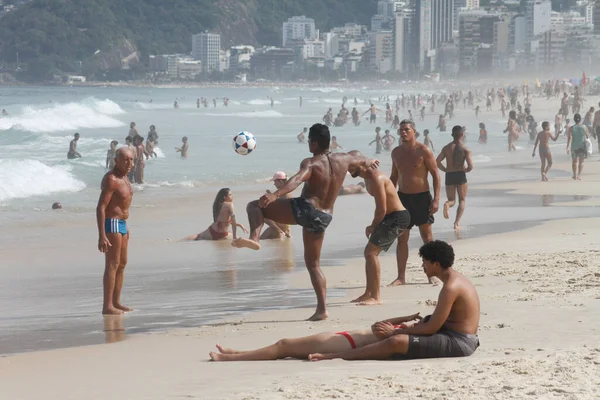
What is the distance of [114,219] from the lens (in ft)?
28.6

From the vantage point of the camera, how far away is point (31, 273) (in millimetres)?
11461

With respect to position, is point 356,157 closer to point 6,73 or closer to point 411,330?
point 411,330

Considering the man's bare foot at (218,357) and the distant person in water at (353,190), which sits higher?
the man's bare foot at (218,357)

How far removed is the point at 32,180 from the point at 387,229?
1701 centimetres

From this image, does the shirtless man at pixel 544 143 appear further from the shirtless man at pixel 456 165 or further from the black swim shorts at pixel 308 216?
the black swim shorts at pixel 308 216

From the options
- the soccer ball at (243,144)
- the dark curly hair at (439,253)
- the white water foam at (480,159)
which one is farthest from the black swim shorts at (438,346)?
the white water foam at (480,159)

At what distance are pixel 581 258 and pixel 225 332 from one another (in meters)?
3.96

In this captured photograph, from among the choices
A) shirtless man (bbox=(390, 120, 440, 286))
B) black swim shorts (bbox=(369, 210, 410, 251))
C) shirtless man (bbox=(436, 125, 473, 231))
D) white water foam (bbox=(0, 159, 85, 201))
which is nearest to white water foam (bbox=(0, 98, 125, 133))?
white water foam (bbox=(0, 159, 85, 201))

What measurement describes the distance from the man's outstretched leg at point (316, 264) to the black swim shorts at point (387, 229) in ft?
2.44

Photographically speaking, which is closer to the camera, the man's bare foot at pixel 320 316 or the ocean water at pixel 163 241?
the man's bare foot at pixel 320 316

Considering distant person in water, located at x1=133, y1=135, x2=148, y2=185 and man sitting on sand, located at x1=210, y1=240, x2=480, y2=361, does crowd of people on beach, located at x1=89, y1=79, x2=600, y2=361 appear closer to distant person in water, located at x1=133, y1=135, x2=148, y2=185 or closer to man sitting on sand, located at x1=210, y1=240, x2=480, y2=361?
man sitting on sand, located at x1=210, y1=240, x2=480, y2=361

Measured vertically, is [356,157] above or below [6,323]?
above

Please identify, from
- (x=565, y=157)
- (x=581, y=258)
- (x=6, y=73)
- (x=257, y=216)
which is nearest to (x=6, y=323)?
(x=257, y=216)

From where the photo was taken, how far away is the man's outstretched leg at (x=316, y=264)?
25.5ft
